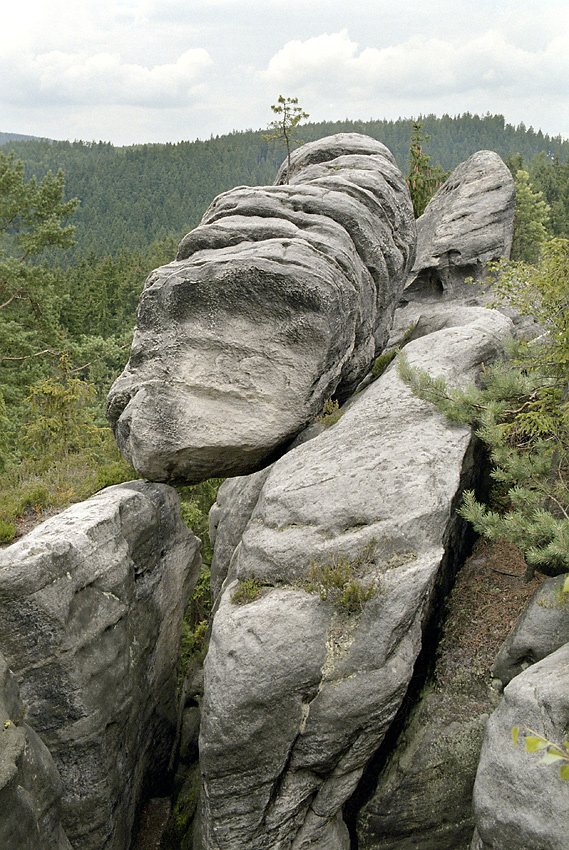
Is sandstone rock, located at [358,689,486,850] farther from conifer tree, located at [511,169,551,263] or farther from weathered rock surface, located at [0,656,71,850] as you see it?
conifer tree, located at [511,169,551,263]

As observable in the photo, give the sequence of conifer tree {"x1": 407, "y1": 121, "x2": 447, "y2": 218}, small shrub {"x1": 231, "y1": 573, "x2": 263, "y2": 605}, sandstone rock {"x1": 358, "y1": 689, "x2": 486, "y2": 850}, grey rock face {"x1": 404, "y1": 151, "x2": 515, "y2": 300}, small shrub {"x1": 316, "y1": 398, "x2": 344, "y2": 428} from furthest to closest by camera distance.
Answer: conifer tree {"x1": 407, "y1": 121, "x2": 447, "y2": 218}
grey rock face {"x1": 404, "y1": 151, "x2": 515, "y2": 300}
small shrub {"x1": 316, "y1": 398, "x2": 344, "y2": 428}
small shrub {"x1": 231, "y1": 573, "x2": 263, "y2": 605}
sandstone rock {"x1": 358, "y1": 689, "x2": 486, "y2": 850}

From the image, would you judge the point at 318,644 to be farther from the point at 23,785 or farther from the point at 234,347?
the point at 234,347

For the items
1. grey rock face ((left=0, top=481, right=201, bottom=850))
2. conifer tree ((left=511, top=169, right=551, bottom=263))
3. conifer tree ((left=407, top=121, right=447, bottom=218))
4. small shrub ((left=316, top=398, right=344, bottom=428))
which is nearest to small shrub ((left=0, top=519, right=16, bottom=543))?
grey rock face ((left=0, top=481, right=201, bottom=850))

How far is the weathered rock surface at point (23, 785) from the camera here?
7867 mm

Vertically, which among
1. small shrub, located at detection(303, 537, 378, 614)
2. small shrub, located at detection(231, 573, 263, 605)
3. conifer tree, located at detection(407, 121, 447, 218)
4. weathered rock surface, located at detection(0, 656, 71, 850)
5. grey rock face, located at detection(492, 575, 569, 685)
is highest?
conifer tree, located at detection(407, 121, 447, 218)

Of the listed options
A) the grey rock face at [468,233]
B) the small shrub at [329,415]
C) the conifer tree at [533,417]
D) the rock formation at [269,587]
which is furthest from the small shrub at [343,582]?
the grey rock face at [468,233]

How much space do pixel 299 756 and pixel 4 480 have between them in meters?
11.1

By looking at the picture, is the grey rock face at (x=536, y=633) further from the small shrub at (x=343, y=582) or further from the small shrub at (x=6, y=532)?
the small shrub at (x=6, y=532)

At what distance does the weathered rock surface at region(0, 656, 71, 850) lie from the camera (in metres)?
7.87

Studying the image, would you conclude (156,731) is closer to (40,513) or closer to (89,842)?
(89,842)

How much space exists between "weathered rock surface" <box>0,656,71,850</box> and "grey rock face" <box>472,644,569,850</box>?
631cm

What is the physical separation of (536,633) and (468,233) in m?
16.4

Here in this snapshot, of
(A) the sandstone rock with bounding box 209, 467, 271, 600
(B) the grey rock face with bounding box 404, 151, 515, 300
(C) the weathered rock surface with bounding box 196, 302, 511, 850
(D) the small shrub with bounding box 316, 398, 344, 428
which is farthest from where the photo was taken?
(B) the grey rock face with bounding box 404, 151, 515, 300

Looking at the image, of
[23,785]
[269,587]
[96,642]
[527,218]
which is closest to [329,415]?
A: [269,587]
